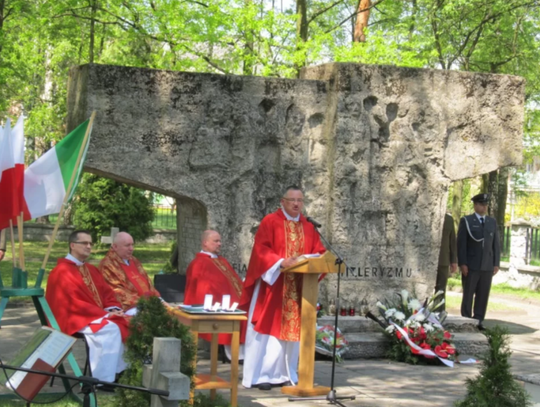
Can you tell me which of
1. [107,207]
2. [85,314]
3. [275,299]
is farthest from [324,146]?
[107,207]

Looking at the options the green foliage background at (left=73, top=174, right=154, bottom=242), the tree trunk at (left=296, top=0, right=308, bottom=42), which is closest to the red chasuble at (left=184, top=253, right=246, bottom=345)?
the tree trunk at (left=296, top=0, right=308, bottom=42)

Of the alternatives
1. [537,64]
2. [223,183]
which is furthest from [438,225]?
[537,64]

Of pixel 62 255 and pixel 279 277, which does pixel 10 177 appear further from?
pixel 62 255

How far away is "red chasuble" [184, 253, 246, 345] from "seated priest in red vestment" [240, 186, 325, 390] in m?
0.51

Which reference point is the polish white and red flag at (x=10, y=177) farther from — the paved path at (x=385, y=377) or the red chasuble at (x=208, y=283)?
the red chasuble at (x=208, y=283)

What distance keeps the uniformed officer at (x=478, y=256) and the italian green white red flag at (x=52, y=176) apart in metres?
6.48

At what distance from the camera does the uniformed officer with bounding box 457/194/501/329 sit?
1271 cm

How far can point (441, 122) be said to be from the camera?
39.0 feet

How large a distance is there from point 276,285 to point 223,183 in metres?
2.10

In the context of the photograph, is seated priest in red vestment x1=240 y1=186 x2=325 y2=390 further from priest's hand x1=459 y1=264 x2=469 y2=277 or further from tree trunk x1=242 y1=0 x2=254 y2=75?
tree trunk x1=242 y1=0 x2=254 y2=75

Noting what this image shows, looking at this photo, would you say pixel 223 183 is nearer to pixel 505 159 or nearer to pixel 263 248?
pixel 263 248

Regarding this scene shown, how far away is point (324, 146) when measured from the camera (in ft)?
37.7

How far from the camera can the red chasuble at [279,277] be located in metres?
9.20

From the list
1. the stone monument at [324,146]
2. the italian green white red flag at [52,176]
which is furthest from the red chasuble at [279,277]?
the italian green white red flag at [52,176]
